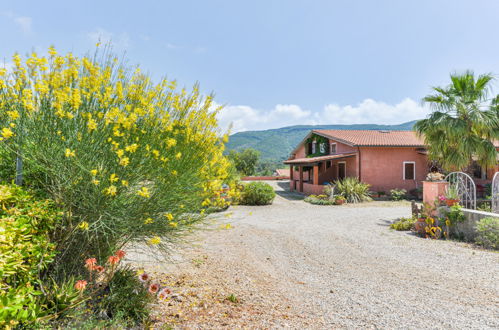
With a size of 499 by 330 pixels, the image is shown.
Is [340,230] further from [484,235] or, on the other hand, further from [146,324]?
[146,324]

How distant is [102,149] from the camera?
114 inches

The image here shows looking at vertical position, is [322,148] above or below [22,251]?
above

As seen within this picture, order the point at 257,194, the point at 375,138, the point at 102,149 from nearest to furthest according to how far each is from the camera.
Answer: the point at 102,149, the point at 257,194, the point at 375,138

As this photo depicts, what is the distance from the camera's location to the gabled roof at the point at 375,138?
18766 millimetres

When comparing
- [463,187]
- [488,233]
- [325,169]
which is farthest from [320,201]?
[488,233]

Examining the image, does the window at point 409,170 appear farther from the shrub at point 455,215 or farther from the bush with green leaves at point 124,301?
the bush with green leaves at point 124,301

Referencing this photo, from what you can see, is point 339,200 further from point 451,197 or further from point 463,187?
point 451,197

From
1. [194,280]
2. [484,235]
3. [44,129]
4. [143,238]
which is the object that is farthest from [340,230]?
[44,129]

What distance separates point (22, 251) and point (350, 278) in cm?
444

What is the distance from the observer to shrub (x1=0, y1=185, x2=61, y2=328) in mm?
1995

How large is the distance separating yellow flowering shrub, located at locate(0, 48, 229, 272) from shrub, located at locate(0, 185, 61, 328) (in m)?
0.21

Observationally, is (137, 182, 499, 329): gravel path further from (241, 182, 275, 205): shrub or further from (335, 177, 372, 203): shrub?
(335, 177, 372, 203): shrub

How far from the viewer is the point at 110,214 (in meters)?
2.74

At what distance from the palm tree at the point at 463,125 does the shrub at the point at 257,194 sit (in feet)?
25.3
